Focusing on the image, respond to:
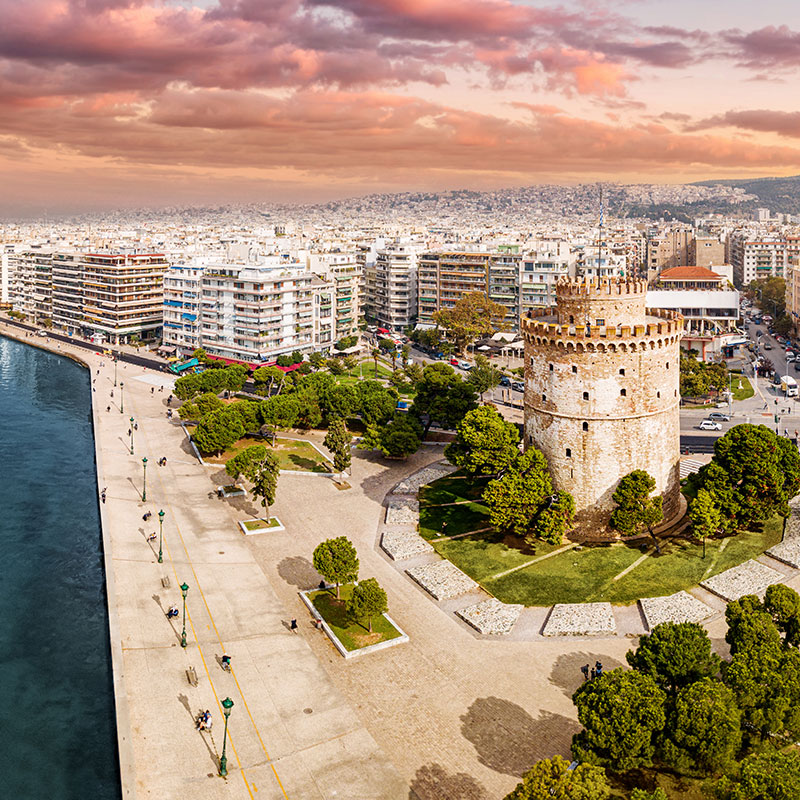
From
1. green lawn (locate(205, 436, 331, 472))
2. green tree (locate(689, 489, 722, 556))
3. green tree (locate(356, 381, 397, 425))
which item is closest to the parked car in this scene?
green tree (locate(356, 381, 397, 425))

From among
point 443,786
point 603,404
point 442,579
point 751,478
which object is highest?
point 603,404

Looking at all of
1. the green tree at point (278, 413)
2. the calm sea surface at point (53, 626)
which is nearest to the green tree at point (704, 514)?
the calm sea surface at point (53, 626)

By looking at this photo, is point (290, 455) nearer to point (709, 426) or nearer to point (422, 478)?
point (422, 478)

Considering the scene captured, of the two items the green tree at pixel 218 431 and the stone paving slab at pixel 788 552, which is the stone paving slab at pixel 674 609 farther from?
the green tree at pixel 218 431

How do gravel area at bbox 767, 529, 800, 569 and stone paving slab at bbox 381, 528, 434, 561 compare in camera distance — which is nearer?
gravel area at bbox 767, 529, 800, 569

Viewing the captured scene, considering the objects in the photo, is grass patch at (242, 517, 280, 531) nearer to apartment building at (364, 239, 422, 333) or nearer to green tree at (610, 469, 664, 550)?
green tree at (610, 469, 664, 550)

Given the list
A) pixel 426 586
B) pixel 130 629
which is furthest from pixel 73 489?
pixel 426 586

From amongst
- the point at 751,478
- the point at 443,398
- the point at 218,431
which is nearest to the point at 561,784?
the point at 751,478
